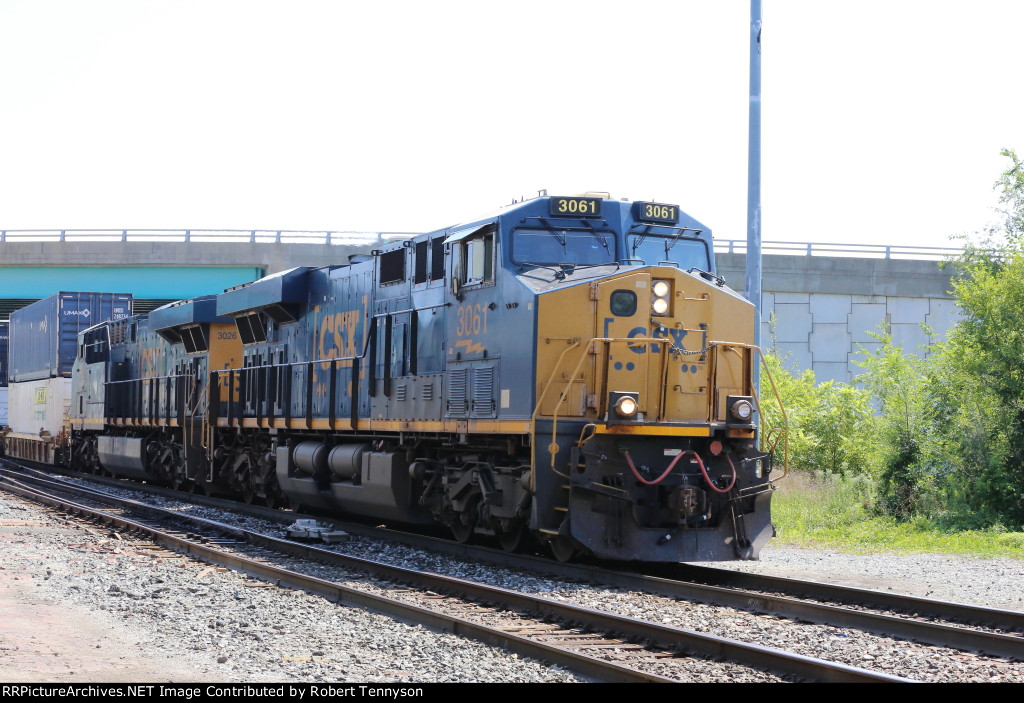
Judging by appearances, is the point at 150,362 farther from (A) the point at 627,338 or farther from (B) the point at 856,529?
(A) the point at 627,338

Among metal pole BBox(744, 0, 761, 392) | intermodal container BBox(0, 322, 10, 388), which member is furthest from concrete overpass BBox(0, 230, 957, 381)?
metal pole BBox(744, 0, 761, 392)

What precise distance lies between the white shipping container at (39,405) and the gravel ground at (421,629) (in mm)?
21935

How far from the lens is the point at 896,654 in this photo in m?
7.53

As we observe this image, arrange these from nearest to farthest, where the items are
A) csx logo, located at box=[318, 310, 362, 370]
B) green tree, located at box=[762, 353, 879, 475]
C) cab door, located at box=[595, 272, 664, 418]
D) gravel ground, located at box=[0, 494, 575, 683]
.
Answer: gravel ground, located at box=[0, 494, 575, 683], cab door, located at box=[595, 272, 664, 418], csx logo, located at box=[318, 310, 362, 370], green tree, located at box=[762, 353, 879, 475]

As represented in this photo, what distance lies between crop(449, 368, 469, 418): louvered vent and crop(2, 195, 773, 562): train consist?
28 mm

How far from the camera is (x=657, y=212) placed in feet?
39.8

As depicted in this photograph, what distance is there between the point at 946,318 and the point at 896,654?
86.3 feet

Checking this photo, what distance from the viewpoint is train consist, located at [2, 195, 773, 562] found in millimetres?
10852

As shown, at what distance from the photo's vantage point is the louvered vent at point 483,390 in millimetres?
11812

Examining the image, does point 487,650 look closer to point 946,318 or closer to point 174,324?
point 174,324

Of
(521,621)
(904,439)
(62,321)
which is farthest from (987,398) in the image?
(62,321)

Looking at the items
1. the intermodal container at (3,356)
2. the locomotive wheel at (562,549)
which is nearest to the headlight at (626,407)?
the locomotive wheel at (562,549)

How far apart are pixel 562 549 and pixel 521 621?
277 centimetres

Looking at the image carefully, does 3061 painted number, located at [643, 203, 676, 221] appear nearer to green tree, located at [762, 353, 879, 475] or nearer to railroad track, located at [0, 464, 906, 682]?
railroad track, located at [0, 464, 906, 682]
